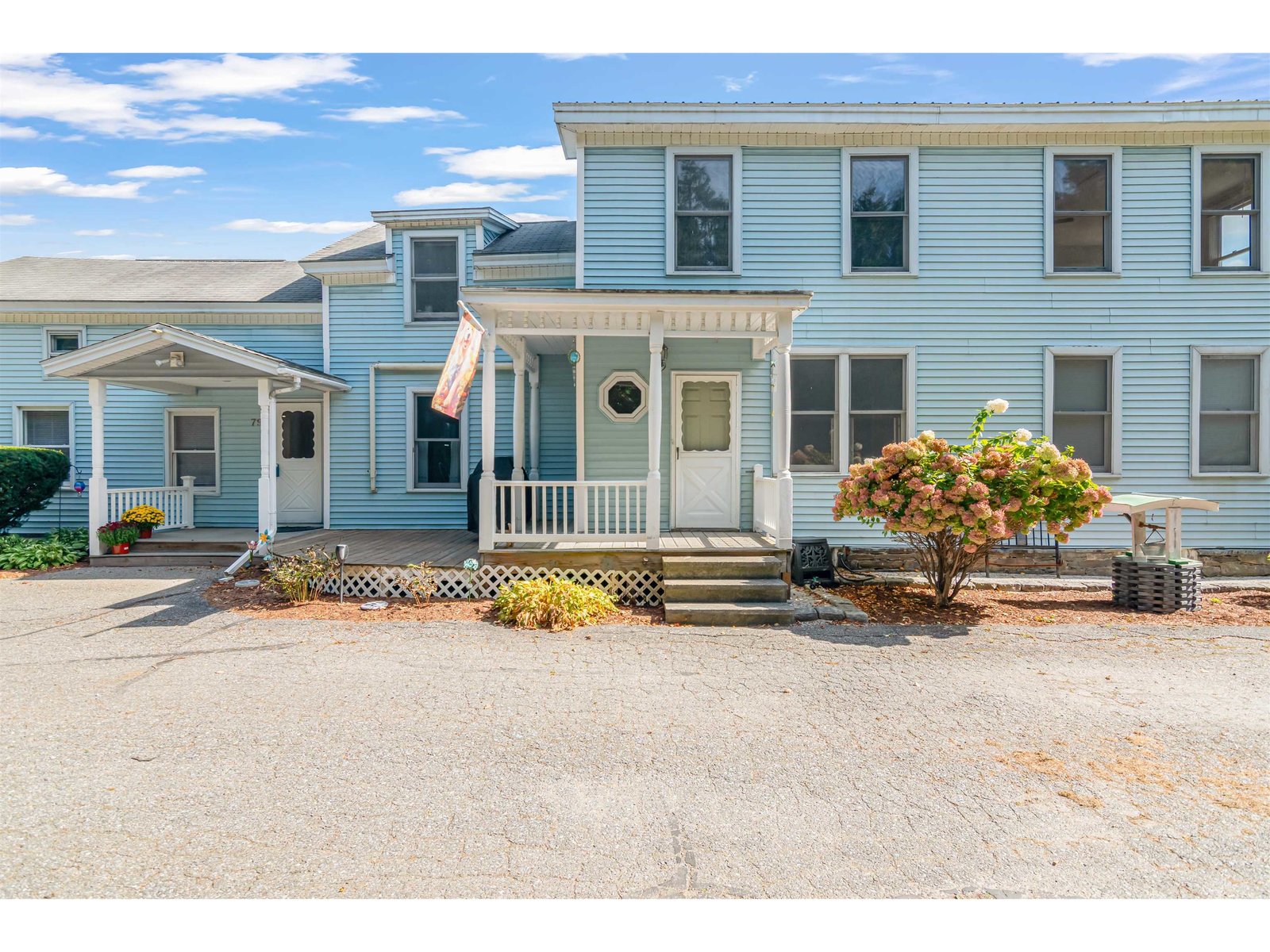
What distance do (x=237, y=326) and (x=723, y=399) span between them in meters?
8.69

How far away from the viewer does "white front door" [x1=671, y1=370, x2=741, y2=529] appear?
33.3 ft

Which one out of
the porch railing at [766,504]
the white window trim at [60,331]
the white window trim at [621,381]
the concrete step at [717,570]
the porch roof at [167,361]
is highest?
the white window trim at [60,331]

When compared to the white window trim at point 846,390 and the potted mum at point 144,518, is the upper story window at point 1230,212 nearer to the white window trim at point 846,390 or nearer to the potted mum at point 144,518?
the white window trim at point 846,390

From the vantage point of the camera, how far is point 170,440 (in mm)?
12711

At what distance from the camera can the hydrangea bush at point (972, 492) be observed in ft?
23.9

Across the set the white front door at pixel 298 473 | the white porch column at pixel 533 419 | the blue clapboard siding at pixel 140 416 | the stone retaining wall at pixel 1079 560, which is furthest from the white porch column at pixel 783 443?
the blue clapboard siding at pixel 140 416

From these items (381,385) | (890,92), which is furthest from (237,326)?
(890,92)

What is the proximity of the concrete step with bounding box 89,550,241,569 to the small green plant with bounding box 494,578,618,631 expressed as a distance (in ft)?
17.5

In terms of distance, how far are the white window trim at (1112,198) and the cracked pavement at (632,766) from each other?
5.58m

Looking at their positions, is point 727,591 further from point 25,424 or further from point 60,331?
point 25,424

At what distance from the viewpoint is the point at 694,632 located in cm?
708

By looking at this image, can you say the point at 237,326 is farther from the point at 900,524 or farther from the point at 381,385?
the point at 900,524

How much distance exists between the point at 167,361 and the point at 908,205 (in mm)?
10704

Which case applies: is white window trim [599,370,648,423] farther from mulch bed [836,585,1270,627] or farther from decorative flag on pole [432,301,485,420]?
mulch bed [836,585,1270,627]
